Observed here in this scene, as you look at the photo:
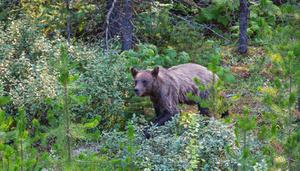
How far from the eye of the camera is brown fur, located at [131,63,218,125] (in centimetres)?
1038

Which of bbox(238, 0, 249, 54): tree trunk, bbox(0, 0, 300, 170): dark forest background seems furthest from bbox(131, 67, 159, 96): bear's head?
bbox(238, 0, 249, 54): tree trunk

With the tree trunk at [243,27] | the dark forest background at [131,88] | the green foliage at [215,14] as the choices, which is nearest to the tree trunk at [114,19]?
the dark forest background at [131,88]

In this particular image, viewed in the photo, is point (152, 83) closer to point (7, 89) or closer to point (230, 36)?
point (7, 89)

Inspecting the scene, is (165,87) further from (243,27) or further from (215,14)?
(215,14)

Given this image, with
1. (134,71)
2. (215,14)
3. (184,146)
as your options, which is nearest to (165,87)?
(134,71)

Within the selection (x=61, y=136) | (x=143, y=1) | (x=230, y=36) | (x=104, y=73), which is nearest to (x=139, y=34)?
(x=143, y=1)

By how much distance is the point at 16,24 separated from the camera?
12703mm

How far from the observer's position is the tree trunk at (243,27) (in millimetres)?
14648

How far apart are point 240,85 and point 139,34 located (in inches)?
109

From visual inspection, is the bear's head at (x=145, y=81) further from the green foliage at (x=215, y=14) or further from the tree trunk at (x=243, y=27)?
the green foliage at (x=215, y=14)

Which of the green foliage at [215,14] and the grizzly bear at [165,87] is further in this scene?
the green foliage at [215,14]

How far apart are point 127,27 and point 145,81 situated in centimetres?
356

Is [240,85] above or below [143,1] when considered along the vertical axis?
below

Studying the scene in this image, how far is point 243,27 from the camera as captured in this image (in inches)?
583
